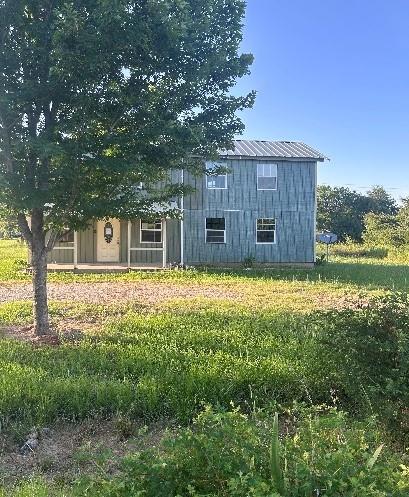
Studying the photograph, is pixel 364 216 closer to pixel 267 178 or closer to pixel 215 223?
pixel 267 178

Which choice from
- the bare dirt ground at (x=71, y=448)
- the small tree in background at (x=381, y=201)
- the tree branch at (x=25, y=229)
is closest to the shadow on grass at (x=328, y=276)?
the tree branch at (x=25, y=229)

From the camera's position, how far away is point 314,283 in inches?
597

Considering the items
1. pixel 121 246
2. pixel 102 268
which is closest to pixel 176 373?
pixel 102 268

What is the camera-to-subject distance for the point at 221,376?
5.19 metres

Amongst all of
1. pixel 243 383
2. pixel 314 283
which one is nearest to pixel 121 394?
pixel 243 383

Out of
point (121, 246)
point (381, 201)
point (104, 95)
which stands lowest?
point (121, 246)

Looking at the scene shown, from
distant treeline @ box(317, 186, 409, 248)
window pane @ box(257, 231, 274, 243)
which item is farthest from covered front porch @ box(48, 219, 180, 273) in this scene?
distant treeline @ box(317, 186, 409, 248)

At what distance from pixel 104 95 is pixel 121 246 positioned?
1508 cm

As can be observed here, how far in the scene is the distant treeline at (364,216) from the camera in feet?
120

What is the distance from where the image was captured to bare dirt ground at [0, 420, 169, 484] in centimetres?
366

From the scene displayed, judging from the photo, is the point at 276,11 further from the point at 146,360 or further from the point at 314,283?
the point at 146,360

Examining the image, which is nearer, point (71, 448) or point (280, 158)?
point (71, 448)

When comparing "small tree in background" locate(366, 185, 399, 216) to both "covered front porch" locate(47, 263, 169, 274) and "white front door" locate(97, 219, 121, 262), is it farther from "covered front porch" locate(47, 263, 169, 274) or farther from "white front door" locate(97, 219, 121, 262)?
"covered front porch" locate(47, 263, 169, 274)

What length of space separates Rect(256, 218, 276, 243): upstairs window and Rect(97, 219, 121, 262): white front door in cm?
602
